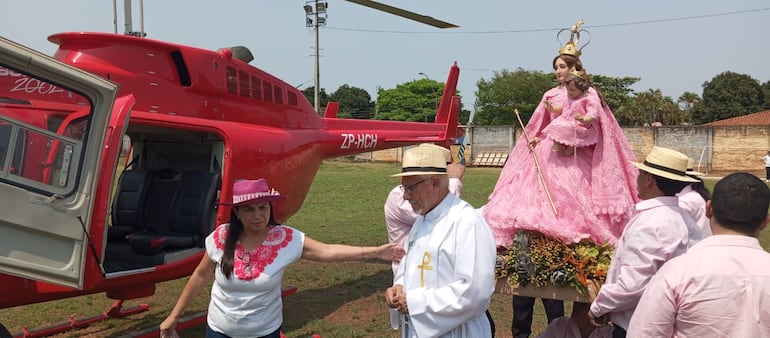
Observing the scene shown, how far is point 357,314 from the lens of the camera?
20.8ft

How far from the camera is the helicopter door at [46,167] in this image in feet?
11.0

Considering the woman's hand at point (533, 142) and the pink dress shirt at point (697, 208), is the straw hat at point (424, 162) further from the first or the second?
the pink dress shirt at point (697, 208)

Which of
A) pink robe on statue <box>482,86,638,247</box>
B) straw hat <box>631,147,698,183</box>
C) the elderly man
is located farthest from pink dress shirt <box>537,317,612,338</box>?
the elderly man

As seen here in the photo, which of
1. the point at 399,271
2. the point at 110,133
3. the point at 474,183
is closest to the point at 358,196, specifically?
the point at 474,183

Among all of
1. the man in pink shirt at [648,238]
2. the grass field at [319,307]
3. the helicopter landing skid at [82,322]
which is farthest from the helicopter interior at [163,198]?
the man in pink shirt at [648,238]

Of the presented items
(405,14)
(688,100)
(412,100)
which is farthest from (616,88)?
(405,14)

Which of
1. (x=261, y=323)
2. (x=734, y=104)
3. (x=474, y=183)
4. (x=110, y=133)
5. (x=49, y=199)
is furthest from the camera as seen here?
(x=734, y=104)

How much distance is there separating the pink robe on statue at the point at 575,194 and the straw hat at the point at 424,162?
4.77 feet

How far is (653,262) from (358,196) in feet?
48.8

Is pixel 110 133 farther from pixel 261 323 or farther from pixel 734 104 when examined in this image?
pixel 734 104

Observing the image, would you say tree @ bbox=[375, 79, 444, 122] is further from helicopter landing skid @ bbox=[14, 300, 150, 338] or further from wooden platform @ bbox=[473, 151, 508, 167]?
helicopter landing skid @ bbox=[14, 300, 150, 338]

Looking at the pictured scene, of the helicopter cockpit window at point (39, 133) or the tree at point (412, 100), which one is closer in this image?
the helicopter cockpit window at point (39, 133)

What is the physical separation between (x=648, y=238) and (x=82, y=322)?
532cm

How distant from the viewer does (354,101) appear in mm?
82500
